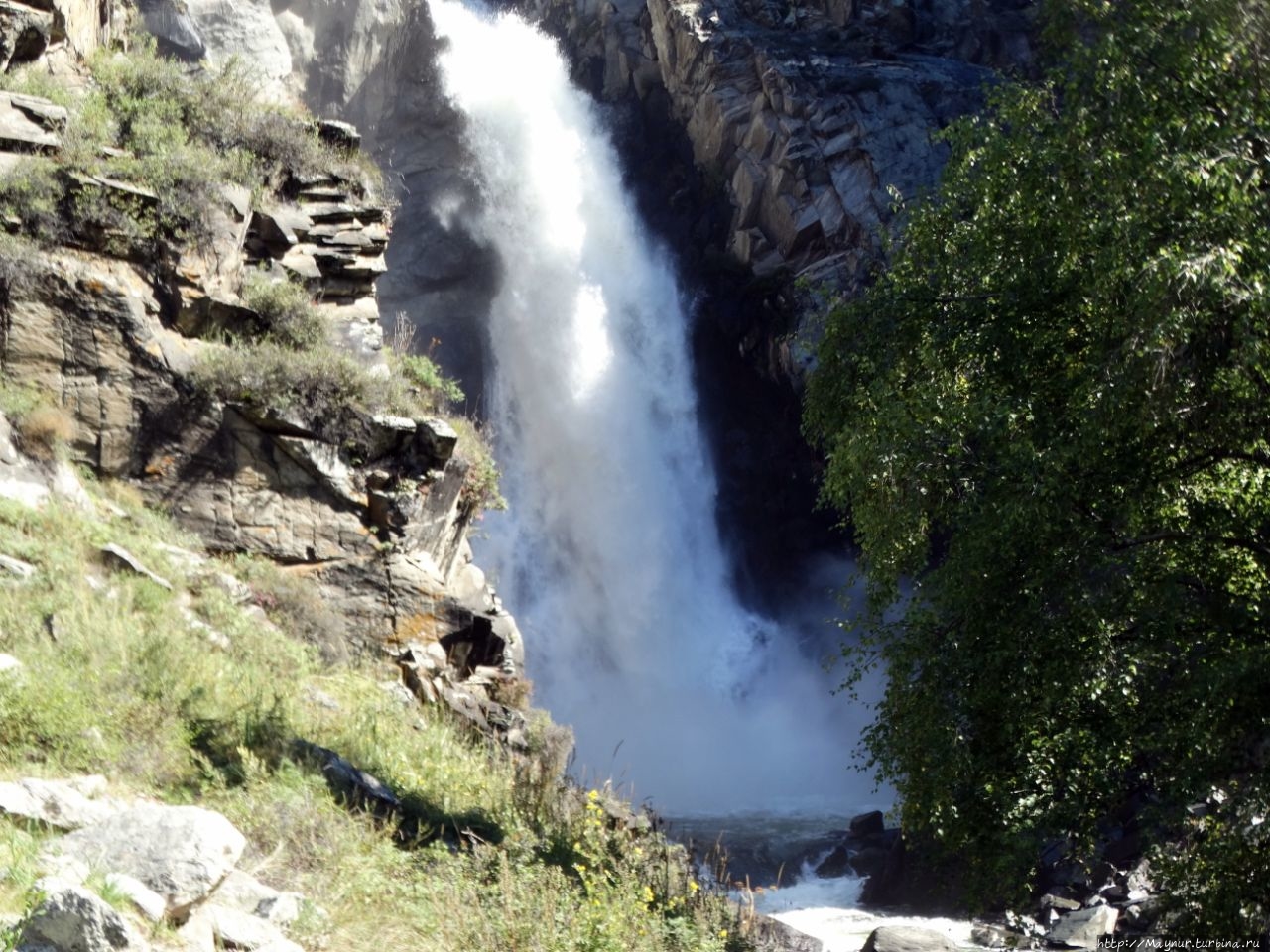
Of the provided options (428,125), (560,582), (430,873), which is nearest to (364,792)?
(430,873)

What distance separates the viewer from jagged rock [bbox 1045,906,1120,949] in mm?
14961

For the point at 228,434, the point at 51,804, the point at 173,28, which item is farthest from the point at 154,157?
the point at 173,28

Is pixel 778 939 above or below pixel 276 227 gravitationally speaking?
below

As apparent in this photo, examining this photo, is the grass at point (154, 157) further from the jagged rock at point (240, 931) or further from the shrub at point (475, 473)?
the jagged rock at point (240, 931)

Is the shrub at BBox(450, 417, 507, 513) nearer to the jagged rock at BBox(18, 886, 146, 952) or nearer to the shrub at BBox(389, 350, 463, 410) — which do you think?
the shrub at BBox(389, 350, 463, 410)

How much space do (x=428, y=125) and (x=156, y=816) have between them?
3320 cm

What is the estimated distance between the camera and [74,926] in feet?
11.4

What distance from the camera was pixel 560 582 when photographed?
97.7ft

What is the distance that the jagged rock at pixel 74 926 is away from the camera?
3480mm

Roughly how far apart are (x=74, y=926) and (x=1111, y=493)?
242 inches

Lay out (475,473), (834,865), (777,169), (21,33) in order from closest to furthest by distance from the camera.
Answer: (21,33) → (475,473) → (834,865) → (777,169)

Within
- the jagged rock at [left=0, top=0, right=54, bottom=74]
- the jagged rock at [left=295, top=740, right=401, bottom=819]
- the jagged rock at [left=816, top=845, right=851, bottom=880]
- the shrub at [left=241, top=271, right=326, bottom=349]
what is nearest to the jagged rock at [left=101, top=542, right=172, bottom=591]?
the jagged rock at [left=295, top=740, right=401, bottom=819]

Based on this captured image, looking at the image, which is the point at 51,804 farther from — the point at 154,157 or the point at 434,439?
the point at 154,157

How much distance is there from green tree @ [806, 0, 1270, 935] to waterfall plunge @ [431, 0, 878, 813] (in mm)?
18519
